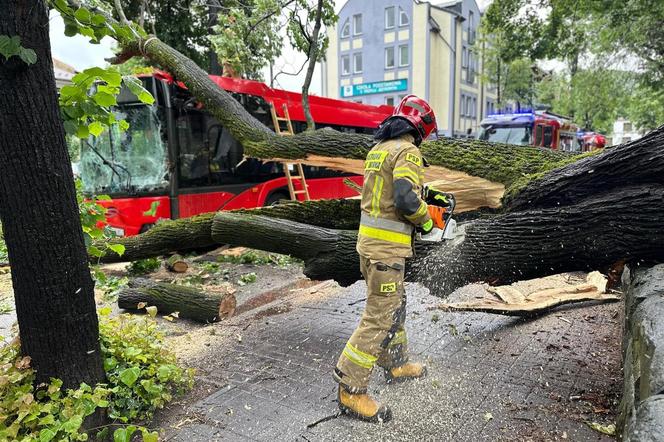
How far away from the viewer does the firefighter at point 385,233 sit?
286 centimetres

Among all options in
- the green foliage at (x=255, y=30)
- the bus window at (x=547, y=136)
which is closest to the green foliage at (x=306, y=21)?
the green foliage at (x=255, y=30)

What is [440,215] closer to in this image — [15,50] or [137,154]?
[15,50]

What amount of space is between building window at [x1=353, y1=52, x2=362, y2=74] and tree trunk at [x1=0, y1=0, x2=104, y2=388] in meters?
36.4

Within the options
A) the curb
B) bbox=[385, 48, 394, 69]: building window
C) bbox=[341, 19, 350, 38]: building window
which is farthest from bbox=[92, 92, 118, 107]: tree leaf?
bbox=[341, 19, 350, 38]: building window

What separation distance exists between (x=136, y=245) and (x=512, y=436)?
4.92 m

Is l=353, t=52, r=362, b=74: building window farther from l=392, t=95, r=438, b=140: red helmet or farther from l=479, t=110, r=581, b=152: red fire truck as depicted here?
l=392, t=95, r=438, b=140: red helmet

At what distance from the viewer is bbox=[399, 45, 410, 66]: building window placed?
1359 inches

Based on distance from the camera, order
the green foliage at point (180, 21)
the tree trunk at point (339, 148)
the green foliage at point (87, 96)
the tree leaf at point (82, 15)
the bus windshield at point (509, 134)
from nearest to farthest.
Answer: the tree leaf at point (82, 15)
the green foliage at point (87, 96)
the tree trunk at point (339, 148)
the green foliage at point (180, 21)
the bus windshield at point (509, 134)

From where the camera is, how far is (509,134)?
1494 centimetres

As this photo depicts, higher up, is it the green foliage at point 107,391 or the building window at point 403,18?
the building window at point 403,18

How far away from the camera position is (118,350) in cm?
303

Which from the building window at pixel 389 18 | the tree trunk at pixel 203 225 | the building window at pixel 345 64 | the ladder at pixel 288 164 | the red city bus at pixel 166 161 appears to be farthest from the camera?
the building window at pixel 345 64

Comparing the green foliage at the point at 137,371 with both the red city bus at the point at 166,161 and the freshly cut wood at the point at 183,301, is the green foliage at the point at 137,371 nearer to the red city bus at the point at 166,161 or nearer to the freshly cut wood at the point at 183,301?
the freshly cut wood at the point at 183,301

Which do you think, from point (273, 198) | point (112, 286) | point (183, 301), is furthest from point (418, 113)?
point (273, 198)
